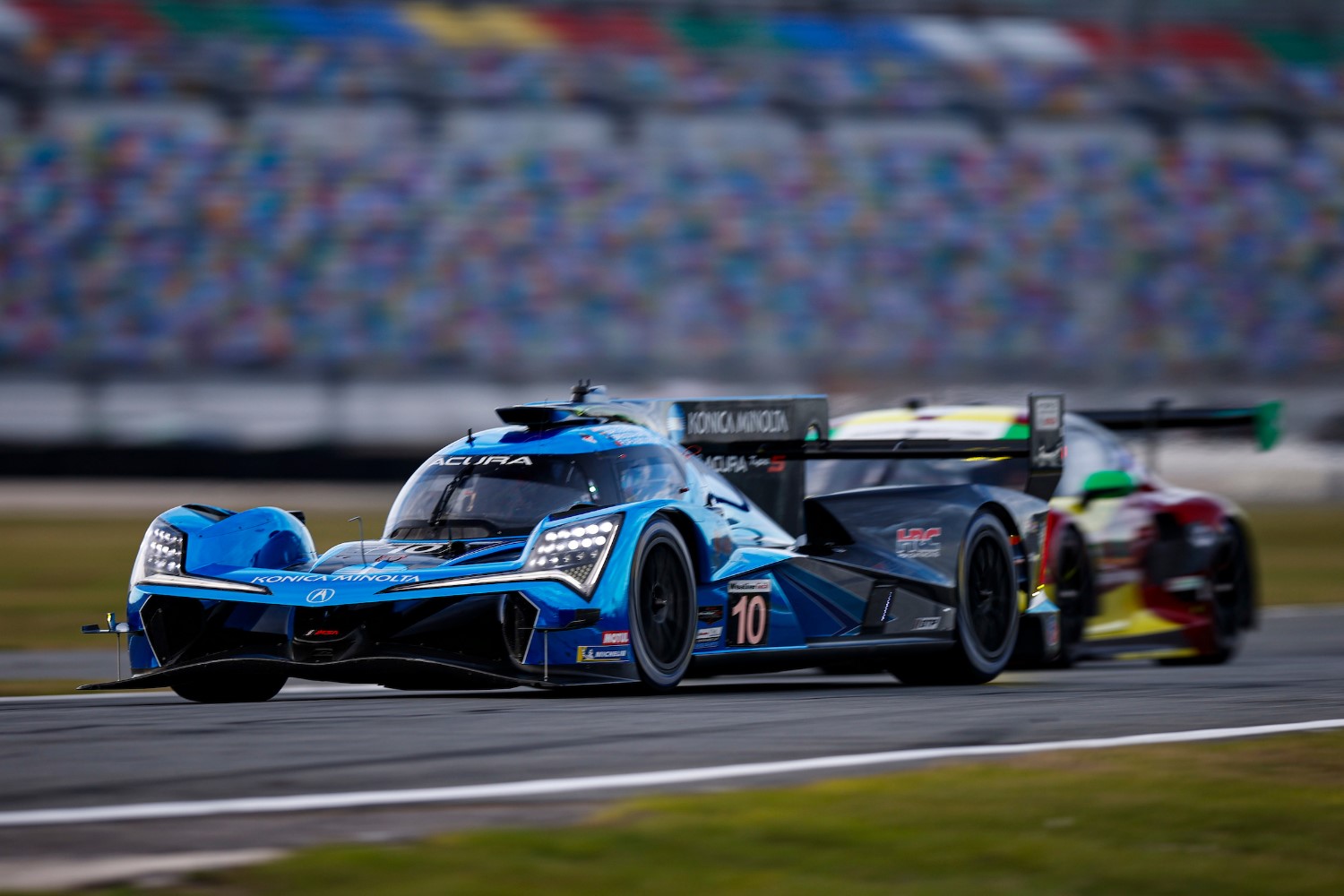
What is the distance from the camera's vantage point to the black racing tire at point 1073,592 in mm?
10500

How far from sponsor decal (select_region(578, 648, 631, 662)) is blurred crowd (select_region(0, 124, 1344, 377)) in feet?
49.7

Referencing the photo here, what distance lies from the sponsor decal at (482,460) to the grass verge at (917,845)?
3310mm

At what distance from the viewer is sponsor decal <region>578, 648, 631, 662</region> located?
698 cm

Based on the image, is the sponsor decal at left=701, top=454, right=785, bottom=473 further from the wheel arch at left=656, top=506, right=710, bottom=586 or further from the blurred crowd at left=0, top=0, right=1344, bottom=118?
the blurred crowd at left=0, top=0, right=1344, bottom=118

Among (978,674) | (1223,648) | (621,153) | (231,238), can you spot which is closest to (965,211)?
(621,153)

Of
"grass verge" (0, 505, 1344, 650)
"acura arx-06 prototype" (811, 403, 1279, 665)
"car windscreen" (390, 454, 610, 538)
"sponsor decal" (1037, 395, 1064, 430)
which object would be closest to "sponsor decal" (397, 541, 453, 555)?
"car windscreen" (390, 454, 610, 538)

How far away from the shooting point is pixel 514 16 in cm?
2430

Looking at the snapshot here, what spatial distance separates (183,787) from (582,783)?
898mm

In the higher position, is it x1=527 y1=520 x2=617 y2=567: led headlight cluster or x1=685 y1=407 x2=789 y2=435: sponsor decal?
x1=685 y1=407 x2=789 y2=435: sponsor decal

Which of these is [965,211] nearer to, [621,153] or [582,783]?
[621,153]

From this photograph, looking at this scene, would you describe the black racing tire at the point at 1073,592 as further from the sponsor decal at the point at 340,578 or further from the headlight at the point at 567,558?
the sponsor decal at the point at 340,578

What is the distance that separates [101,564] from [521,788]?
12.8 meters

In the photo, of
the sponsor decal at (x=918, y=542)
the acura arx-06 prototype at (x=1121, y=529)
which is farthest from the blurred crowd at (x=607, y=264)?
the sponsor decal at (x=918, y=542)

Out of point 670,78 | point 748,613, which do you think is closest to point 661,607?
point 748,613
